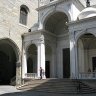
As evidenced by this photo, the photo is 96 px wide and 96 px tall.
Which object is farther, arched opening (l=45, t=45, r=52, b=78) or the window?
the window

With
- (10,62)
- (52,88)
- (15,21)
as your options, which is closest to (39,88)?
(52,88)

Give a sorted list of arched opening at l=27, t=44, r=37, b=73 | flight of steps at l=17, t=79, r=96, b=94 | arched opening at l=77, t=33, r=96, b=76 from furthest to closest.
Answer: arched opening at l=27, t=44, r=37, b=73 < arched opening at l=77, t=33, r=96, b=76 < flight of steps at l=17, t=79, r=96, b=94

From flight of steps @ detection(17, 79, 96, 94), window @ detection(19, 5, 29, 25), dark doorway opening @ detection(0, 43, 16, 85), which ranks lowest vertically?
flight of steps @ detection(17, 79, 96, 94)

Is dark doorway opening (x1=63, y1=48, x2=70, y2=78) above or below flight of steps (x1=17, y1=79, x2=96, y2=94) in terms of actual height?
above

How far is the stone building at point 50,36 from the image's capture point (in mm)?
20328

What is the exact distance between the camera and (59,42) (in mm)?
24688

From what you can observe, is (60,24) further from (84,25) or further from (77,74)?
(77,74)

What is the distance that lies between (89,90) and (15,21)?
12105 millimetres

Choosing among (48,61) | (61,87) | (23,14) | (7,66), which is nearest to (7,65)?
(7,66)

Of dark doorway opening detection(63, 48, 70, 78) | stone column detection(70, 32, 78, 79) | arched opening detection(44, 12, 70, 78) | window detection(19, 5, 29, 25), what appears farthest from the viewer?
window detection(19, 5, 29, 25)


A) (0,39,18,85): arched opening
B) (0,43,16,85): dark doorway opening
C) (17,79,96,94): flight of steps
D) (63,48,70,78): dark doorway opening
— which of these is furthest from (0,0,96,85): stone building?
(17,79,96,94): flight of steps

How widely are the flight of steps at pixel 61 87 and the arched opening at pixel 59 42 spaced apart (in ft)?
16.3

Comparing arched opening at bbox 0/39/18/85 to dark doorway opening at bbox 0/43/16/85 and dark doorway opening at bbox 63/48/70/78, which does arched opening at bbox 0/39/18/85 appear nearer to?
dark doorway opening at bbox 0/43/16/85

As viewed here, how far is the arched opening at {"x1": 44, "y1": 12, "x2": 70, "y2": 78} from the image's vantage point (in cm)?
2389
